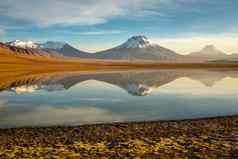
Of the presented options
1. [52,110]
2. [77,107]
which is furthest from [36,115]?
[77,107]

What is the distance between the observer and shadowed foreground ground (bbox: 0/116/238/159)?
14173 mm

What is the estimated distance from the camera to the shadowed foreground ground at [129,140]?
14173mm

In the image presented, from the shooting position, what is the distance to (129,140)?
16.5 m

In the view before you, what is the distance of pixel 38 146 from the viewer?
15.6 meters

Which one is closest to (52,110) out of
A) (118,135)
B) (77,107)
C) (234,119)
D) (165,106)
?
(77,107)

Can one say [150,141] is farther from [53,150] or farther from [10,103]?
[10,103]

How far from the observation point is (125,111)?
27078 mm

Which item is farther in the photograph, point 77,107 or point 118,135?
point 77,107

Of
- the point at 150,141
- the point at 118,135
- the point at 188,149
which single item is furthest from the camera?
the point at 118,135

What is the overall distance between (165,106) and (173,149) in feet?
48.9

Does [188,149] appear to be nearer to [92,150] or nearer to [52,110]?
[92,150]

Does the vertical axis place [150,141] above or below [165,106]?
below

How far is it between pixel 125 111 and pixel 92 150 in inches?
489

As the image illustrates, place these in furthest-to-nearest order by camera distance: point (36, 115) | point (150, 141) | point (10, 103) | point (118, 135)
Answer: point (10, 103)
point (36, 115)
point (118, 135)
point (150, 141)
